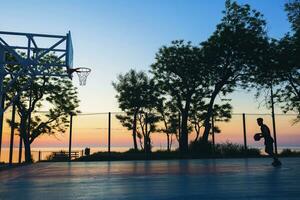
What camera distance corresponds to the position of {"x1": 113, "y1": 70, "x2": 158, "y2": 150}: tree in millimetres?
39062

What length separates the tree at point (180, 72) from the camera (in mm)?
31203

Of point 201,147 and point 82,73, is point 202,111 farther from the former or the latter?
point 82,73

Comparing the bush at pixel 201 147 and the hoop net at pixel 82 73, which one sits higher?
the hoop net at pixel 82 73

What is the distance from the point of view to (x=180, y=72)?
106ft

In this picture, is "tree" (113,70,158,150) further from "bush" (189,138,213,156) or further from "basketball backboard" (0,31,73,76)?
"basketball backboard" (0,31,73,76)

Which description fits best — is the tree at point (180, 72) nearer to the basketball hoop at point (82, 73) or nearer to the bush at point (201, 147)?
the bush at point (201, 147)

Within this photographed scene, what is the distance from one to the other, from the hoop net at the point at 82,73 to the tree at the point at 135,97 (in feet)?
67.6

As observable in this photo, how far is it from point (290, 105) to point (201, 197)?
25.1 meters

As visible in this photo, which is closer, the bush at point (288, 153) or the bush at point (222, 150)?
the bush at point (222, 150)

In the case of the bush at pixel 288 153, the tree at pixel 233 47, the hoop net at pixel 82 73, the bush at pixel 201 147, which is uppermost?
the tree at pixel 233 47

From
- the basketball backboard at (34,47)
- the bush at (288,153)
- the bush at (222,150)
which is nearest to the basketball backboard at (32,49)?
the basketball backboard at (34,47)

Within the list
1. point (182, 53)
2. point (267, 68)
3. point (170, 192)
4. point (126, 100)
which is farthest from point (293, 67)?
point (170, 192)

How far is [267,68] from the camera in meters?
29.7

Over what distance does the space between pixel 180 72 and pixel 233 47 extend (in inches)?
222
